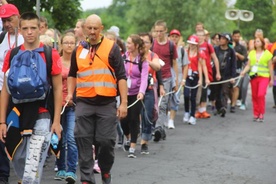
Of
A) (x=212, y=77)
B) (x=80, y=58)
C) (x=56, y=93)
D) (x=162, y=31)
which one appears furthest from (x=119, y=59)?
(x=212, y=77)

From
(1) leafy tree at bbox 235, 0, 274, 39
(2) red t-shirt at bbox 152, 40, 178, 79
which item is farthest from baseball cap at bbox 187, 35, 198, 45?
(1) leafy tree at bbox 235, 0, 274, 39

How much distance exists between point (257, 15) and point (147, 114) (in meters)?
40.5

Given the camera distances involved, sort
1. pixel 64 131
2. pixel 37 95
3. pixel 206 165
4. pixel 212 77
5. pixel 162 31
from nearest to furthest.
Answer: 1. pixel 37 95
2. pixel 64 131
3. pixel 206 165
4. pixel 162 31
5. pixel 212 77

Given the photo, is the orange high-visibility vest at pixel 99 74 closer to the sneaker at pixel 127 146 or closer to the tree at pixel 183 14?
the sneaker at pixel 127 146

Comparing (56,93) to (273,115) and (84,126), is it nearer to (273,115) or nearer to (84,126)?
(84,126)

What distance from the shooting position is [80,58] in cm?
906

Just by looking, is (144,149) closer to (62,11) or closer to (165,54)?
(165,54)

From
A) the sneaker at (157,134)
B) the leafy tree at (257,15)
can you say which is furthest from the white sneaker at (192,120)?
the leafy tree at (257,15)

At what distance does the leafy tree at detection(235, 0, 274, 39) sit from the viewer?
164 ft

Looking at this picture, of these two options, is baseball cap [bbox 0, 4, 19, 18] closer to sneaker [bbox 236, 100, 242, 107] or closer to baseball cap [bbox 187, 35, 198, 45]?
baseball cap [bbox 187, 35, 198, 45]

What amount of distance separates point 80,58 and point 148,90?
3831 mm

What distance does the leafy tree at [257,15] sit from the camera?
5010 centimetres

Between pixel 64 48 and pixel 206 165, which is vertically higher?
pixel 64 48

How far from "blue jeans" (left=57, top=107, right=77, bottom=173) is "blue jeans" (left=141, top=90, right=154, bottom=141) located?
2652mm
